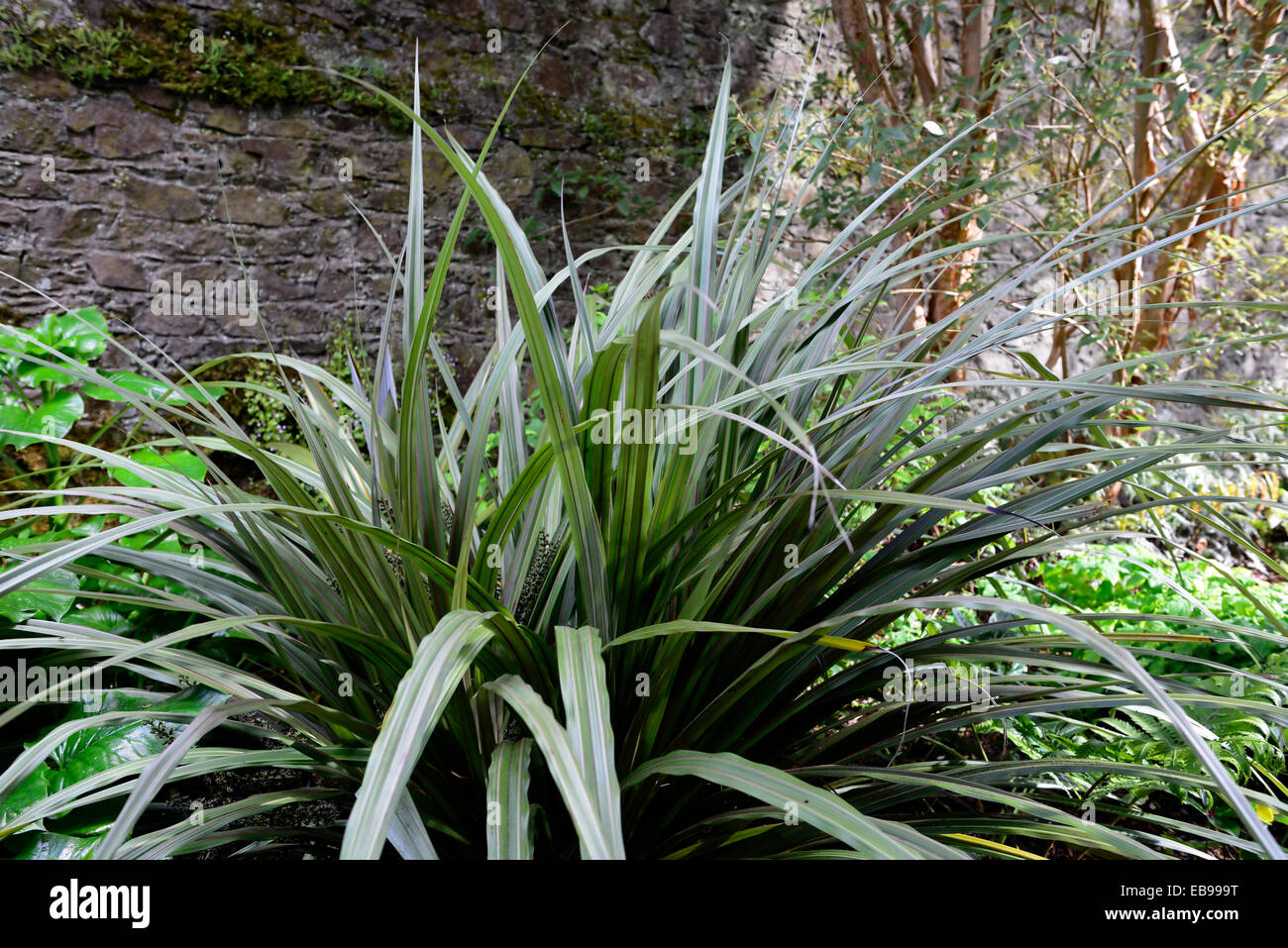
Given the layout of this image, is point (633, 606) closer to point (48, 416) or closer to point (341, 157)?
point (48, 416)

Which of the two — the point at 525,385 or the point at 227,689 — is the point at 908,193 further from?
the point at 227,689

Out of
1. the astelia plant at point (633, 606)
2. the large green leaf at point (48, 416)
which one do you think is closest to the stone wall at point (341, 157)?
the large green leaf at point (48, 416)

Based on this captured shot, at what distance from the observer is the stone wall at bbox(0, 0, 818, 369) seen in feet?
9.16

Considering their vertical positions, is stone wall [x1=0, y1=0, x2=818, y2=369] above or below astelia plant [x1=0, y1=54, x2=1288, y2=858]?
above

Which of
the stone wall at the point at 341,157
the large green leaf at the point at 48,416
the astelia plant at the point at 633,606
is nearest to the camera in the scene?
the astelia plant at the point at 633,606

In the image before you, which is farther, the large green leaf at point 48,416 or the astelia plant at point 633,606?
the large green leaf at point 48,416

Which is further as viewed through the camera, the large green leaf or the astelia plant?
the large green leaf

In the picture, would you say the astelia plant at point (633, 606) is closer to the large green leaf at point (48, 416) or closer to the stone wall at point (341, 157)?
the large green leaf at point (48, 416)

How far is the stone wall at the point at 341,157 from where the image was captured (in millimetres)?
2791

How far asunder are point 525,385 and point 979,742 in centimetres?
265

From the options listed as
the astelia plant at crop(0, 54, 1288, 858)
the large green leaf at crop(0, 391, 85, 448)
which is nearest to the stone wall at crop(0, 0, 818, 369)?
the large green leaf at crop(0, 391, 85, 448)

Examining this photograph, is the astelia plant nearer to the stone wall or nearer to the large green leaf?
the large green leaf

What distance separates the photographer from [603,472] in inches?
31.4
